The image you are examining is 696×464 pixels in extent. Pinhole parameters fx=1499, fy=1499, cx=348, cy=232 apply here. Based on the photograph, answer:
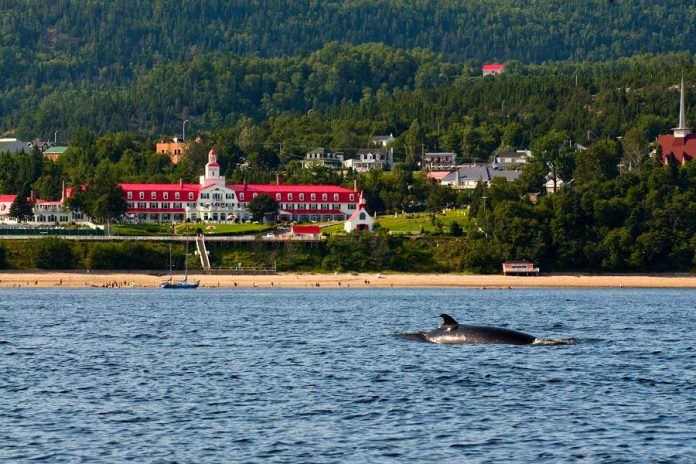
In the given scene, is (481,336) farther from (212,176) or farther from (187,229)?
(212,176)

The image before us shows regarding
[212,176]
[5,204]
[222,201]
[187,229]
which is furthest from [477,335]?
[5,204]

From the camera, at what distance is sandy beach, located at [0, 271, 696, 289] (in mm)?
144250

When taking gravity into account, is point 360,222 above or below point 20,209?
below

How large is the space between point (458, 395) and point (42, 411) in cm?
1422

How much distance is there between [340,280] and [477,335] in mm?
80883

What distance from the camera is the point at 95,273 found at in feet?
487

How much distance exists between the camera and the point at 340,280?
147 m

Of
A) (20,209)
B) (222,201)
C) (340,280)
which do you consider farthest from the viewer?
(222,201)

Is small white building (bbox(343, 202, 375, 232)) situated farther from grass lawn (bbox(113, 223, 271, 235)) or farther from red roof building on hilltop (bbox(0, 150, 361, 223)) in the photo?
red roof building on hilltop (bbox(0, 150, 361, 223))

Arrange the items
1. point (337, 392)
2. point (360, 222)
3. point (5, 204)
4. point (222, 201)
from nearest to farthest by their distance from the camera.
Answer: point (337, 392)
point (360, 222)
point (5, 204)
point (222, 201)

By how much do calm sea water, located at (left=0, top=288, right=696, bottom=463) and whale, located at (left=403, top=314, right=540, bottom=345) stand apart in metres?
0.68

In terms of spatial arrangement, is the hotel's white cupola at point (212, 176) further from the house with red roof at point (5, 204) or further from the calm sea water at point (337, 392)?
the calm sea water at point (337, 392)

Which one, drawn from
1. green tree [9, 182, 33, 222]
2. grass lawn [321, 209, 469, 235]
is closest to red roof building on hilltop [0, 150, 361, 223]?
green tree [9, 182, 33, 222]

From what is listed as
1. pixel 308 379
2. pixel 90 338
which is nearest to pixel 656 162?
pixel 90 338
